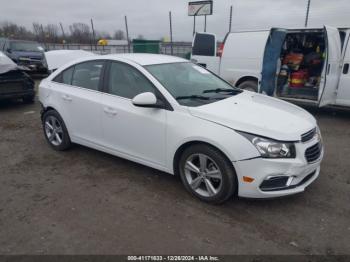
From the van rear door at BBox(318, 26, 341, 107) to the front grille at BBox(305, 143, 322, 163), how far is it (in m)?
3.86

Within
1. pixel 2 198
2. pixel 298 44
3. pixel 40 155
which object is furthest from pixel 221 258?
pixel 298 44

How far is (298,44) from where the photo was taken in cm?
828

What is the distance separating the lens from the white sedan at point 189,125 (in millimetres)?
3045

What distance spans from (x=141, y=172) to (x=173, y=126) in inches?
44.1

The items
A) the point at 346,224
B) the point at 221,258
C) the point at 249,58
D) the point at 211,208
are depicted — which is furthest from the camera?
the point at 249,58

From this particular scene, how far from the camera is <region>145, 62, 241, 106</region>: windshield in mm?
3653

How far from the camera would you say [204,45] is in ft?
30.9

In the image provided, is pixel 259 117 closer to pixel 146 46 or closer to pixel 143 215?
pixel 143 215

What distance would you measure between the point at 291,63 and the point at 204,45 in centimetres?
270

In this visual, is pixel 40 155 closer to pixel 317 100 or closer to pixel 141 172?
pixel 141 172

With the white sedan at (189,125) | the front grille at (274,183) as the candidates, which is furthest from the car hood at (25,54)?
the front grille at (274,183)

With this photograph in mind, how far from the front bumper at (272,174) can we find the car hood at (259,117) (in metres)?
0.22

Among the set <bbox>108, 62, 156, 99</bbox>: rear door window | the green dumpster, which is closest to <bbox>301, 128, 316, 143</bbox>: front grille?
<bbox>108, 62, 156, 99</bbox>: rear door window

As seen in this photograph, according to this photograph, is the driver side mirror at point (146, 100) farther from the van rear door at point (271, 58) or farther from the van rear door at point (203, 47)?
the van rear door at point (203, 47)
